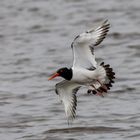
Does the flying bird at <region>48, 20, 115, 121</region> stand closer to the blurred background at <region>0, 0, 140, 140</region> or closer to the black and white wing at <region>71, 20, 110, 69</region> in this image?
the black and white wing at <region>71, 20, 110, 69</region>

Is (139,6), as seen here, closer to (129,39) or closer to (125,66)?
(129,39)

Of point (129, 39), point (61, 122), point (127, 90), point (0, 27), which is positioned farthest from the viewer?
point (0, 27)

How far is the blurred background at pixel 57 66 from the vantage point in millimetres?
13992

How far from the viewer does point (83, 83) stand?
1266cm

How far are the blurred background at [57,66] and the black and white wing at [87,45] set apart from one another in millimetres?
340

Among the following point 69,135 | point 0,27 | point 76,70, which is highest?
point 0,27

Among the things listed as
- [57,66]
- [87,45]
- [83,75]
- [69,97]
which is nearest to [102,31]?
[87,45]

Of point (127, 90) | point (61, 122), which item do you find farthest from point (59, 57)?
point (61, 122)

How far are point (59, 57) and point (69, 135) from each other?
6459 mm

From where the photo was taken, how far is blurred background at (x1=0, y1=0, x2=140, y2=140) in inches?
551

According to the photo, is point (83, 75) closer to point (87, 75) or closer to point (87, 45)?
point (87, 75)

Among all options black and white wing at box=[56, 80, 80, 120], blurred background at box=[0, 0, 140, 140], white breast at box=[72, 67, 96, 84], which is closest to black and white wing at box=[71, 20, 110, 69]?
white breast at box=[72, 67, 96, 84]

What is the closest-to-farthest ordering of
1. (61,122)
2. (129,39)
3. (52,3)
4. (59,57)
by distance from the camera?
(61,122), (59,57), (129,39), (52,3)

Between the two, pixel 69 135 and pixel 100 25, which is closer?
pixel 100 25
